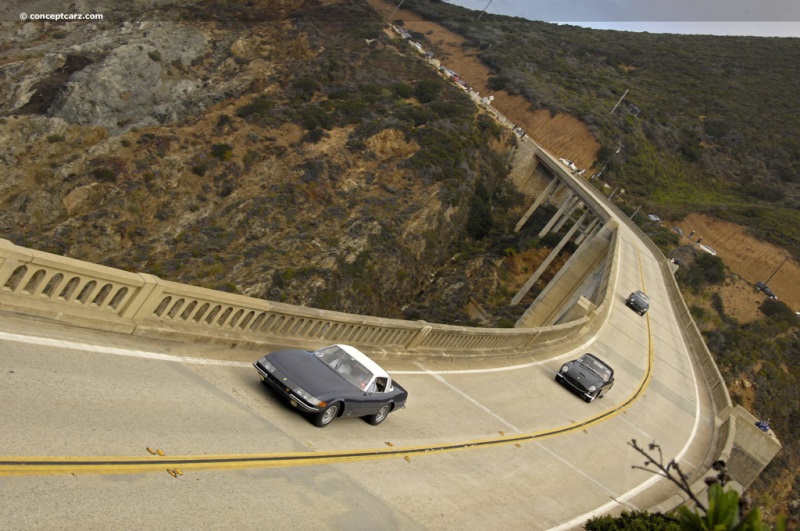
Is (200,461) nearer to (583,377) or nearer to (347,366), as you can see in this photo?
(347,366)

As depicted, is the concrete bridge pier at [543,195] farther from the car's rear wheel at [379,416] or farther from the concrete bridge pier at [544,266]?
the car's rear wheel at [379,416]

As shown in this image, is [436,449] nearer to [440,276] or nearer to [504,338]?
[504,338]

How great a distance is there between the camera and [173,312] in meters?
11.5

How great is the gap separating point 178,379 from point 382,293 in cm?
3045

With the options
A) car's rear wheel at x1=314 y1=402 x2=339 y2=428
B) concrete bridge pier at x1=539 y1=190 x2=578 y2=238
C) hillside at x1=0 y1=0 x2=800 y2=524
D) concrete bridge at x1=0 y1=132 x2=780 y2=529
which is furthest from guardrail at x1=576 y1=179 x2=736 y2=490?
car's rear wheel at x1=314 y1=402 x2=339 y2=428

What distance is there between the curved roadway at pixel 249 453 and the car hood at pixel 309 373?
618 millimetres

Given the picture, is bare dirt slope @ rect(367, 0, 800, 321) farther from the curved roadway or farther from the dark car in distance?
the curved roadway

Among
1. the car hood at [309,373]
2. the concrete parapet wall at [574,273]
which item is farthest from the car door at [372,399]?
the concrete parapet wall at [574,273]

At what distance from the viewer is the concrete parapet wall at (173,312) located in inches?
359

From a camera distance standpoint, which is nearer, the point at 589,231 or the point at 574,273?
the point at 574,273

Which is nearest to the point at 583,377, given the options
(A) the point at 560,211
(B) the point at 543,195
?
(A) the point at 560,211

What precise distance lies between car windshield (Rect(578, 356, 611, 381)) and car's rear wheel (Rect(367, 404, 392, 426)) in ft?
40.1

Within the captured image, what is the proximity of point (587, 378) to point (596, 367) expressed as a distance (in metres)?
0.95

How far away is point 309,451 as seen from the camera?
10.1m
